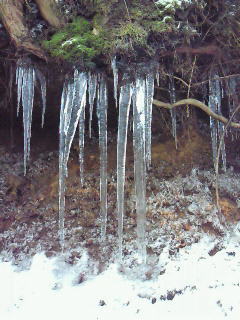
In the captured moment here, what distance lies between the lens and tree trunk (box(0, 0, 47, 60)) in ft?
12.5

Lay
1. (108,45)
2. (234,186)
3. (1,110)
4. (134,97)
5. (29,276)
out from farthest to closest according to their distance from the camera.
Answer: (1,110) < (234,186) < (29,276) < (134,97) < (108,45)

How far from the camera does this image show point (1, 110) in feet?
19.1

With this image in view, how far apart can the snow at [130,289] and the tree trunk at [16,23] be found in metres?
2.53

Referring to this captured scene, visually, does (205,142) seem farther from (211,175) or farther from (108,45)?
(108,45)

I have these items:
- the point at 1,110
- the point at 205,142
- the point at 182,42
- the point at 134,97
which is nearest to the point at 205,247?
the point at 205,142

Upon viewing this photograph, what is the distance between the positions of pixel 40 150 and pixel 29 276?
2046 mm

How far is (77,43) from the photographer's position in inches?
150

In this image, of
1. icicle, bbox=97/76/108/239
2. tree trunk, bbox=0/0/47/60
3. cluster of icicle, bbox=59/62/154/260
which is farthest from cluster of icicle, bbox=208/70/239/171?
tree trunk, bbox=0/0/47/60

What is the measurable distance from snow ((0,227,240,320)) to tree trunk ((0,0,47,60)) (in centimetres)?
253

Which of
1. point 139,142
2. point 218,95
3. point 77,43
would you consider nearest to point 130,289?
point 139,142

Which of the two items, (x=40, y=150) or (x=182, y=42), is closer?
(x=182, y=42)

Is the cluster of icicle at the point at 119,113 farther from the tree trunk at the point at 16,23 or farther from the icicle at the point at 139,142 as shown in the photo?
the tree trunk at the point at 16,23

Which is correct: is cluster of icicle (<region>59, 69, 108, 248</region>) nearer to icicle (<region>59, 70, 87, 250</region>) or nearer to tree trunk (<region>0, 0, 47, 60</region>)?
icicle (<region>59, 70, 87, 250</region>)

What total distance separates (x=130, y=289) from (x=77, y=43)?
2.71 meters
